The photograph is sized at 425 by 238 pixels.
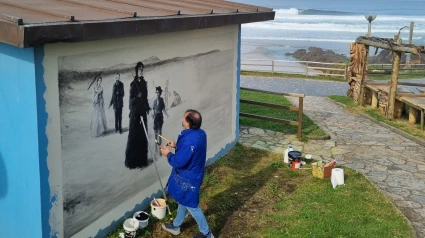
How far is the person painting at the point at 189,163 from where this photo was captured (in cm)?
559

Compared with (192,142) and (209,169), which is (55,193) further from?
(209,169)

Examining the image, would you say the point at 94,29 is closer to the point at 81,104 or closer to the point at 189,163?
the point at 81,104

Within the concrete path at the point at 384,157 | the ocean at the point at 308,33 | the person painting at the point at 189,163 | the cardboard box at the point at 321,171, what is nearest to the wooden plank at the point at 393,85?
the concrete path at the point at 384,157

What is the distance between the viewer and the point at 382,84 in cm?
1669

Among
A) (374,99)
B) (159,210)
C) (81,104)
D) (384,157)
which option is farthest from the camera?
(374,99)

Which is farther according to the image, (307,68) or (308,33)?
(308,33)

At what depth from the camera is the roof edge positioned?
424 cm

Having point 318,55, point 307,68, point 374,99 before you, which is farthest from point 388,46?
point 318,55

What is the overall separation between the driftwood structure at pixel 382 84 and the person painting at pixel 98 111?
31.8ft

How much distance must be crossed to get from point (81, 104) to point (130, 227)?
5.78ft

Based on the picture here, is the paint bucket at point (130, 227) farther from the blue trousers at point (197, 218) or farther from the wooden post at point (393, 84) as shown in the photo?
the wooden post at point (393, 84)

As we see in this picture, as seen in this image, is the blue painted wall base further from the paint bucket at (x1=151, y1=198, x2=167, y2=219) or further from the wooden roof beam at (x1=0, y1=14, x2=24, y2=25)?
the paint bucket at (x1=151, y1=198, x2=167, y2=219)

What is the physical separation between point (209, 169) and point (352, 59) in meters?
10.9

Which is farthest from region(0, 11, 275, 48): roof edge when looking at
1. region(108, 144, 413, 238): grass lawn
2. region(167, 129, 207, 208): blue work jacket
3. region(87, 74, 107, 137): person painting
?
region(108, 144, 413, 238): grass lawn
